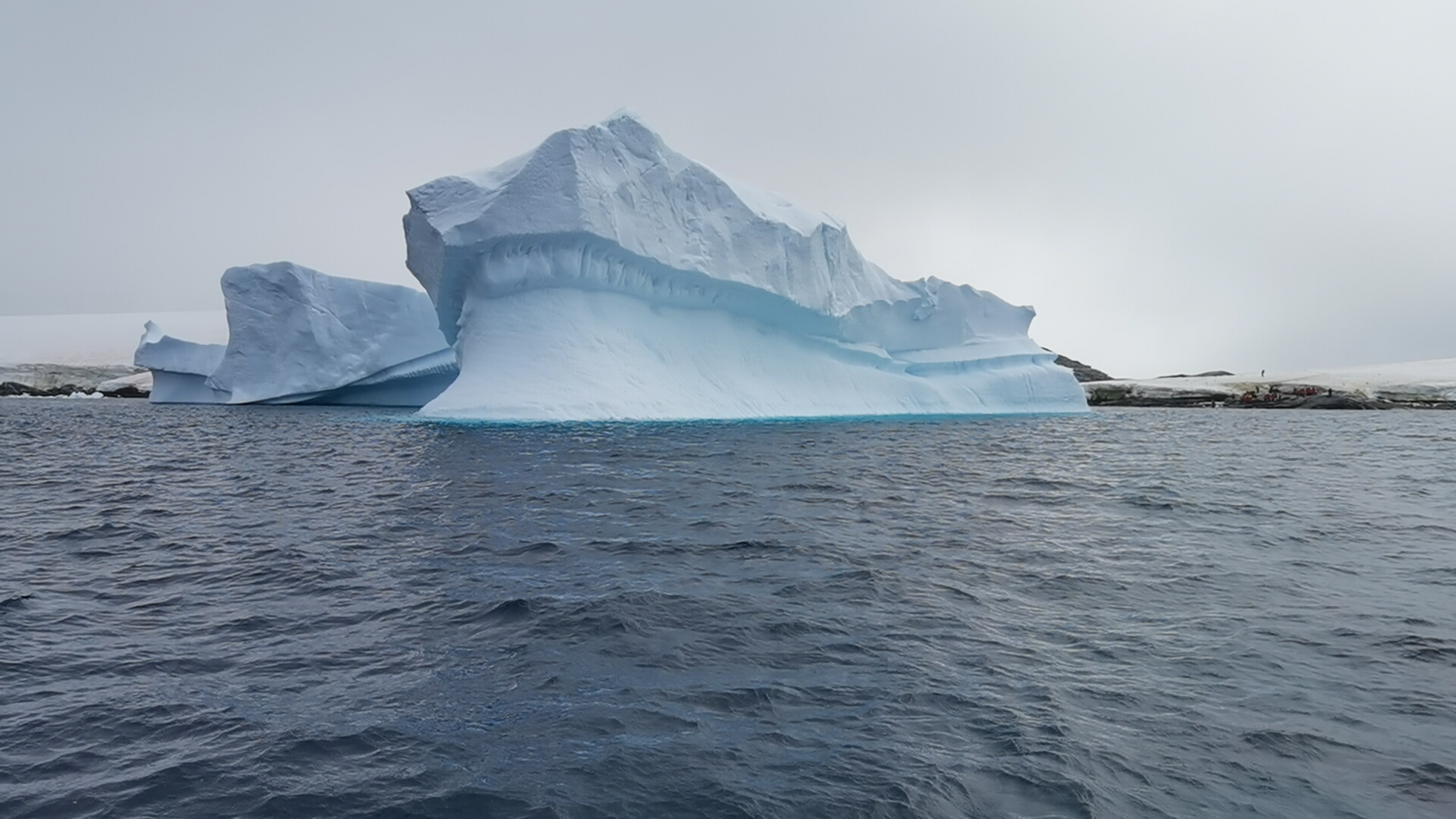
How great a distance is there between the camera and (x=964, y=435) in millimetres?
17219

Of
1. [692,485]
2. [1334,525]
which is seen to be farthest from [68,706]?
[1334,525]

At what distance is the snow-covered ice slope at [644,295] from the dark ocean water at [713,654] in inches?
369

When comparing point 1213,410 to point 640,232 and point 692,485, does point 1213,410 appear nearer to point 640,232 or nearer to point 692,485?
point 640,232

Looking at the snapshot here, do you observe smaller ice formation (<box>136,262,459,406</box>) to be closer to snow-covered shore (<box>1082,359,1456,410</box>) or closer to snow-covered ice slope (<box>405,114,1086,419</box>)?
snow-covered ice slope (<box>405,114,1086,419</box>)

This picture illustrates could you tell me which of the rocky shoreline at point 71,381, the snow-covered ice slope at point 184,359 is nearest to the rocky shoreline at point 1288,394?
the snow-covered ice slope at point 184,359

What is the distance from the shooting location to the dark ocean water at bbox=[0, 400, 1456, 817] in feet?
8.50

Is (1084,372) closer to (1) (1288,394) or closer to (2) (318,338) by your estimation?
(1) (1288,394)

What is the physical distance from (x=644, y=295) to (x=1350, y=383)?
40.2 meters

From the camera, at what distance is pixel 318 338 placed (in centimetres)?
2567

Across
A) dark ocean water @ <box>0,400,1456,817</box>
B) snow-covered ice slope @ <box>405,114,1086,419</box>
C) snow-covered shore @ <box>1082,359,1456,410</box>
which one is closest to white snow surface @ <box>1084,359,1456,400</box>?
snow-covered shore @ <box>1082,359,1456,410</box>

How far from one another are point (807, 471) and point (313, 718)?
24.5 feet

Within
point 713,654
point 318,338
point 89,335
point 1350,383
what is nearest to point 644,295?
point 318,338

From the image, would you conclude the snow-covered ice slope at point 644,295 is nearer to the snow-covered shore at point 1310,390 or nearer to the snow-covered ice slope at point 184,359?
the snow-covered ice slope at point 184,359

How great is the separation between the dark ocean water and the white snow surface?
40.4 metres
